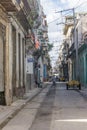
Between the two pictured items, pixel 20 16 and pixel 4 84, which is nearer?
pixel 4 84

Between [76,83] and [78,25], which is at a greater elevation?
[78,25]

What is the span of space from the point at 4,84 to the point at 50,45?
76020 millimetres

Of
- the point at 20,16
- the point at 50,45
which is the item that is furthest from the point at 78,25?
the point at 20,16

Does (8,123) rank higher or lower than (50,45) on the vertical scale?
lower

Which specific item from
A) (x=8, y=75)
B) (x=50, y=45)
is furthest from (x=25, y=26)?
(x=50, y=45)

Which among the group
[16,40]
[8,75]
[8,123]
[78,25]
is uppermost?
[78,25]

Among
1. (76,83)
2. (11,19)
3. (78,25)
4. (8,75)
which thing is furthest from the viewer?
(78,25)

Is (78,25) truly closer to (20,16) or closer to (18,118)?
(20,16)

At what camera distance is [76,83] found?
54.2 m

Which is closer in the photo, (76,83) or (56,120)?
(56,120)

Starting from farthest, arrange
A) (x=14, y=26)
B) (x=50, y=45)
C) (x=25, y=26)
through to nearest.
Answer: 1. (x=50, y=45)
2. (x=25, y=26)
3. (x=14, y=26)

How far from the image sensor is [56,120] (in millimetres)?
16531

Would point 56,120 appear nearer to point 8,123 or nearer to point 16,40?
point 8,123

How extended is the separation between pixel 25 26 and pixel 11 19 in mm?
9158
